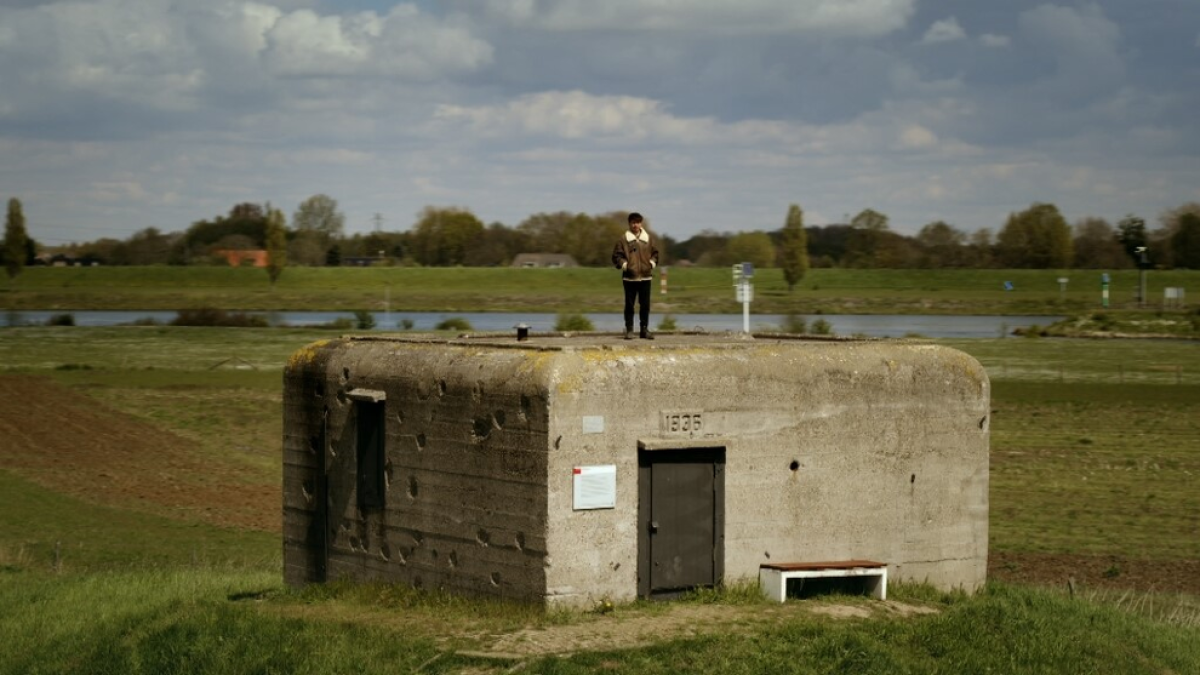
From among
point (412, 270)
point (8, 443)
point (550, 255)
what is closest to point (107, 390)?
point (8, 443)

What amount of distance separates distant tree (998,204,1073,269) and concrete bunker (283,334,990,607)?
513ft

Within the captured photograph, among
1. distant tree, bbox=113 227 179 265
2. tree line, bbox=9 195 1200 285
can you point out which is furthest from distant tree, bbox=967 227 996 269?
distant tree, bbox=113 227 179 265

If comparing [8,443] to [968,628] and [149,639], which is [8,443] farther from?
[968,628]

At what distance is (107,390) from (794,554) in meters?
42.6

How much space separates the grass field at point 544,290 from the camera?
128m

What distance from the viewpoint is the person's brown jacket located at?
70.9 ft

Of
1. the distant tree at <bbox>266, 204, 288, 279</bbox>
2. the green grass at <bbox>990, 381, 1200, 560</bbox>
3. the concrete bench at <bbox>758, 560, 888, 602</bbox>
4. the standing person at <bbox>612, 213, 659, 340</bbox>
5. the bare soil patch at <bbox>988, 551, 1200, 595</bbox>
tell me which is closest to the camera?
the concrete bench at <bbox>758, 560, 888, 602</bbox>

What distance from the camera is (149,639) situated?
60.5 ft

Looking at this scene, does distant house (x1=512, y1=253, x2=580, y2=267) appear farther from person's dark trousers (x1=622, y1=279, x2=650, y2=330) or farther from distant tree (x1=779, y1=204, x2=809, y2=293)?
person's dark trousers (x1=622, y1=279, x2=650, y2=330)

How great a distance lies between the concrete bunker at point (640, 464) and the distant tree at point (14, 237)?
124 meters

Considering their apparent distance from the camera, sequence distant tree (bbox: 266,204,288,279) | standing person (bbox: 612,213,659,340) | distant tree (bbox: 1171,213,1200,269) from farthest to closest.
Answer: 1. distant tree (bbox: 1171,213,1200,269)
2. distant tree (bbox: 266,204,288,279)
3. standing person (bbox: 612,213,659,340)

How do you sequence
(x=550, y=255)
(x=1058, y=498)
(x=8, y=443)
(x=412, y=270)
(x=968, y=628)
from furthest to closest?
(x=550, y=255) < (x=412, y=270) < (x=8, y=443) < (x=1058, y=498) < (x=968, y=628)

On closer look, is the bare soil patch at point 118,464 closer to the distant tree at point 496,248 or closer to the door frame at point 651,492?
the door frame at point 651,492

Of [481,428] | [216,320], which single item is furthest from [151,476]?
[216,320]
